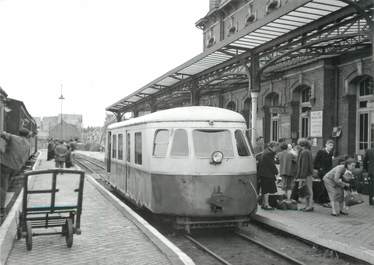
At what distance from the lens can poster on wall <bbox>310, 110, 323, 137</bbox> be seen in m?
18.9

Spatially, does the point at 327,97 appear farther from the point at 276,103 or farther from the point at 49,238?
the point at 49,238

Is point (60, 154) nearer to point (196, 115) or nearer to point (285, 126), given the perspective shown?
point (285, 126)

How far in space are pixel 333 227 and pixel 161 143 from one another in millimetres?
3678

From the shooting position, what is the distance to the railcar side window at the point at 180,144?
348 inches

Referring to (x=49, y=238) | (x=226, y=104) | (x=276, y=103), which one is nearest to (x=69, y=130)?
(x=226, y=104)

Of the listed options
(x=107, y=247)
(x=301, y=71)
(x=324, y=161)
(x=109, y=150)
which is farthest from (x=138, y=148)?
(x=301, y=71)

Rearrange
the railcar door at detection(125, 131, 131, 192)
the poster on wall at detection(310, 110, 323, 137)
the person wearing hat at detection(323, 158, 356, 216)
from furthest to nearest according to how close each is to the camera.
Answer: the poster on wall at detection(310, 110, 323, 137), the railcar door at detection(125, 131, 131, 192), the person wearing hat at detection(323, 158, 356, 216)

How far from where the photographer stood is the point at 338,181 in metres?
9.74

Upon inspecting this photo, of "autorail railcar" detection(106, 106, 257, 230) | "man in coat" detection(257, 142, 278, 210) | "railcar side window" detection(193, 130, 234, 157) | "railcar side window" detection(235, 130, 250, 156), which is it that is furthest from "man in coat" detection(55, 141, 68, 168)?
"railcar side window" detection(235, 130, 250, 156)

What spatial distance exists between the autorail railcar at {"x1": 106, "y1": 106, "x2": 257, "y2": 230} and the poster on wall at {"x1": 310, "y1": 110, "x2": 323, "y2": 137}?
10.5 m

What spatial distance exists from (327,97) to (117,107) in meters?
22.5

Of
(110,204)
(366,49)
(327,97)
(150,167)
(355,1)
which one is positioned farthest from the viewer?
(327,97)

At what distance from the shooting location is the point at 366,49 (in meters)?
16.4

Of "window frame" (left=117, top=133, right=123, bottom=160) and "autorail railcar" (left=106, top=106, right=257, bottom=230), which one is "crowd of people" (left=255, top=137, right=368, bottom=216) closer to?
"autorail railcar" (left=106, top=106, right=257, bottom=230)
